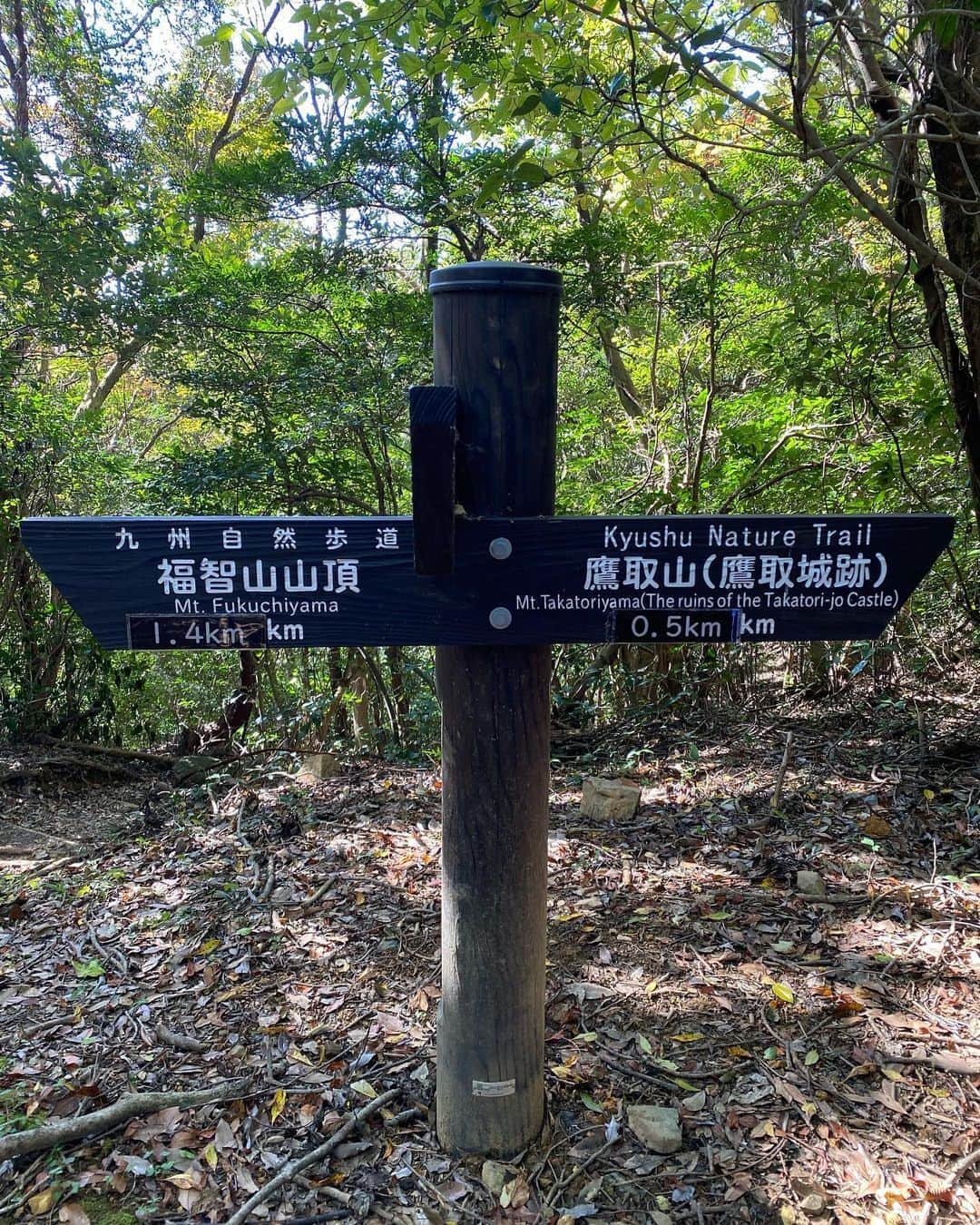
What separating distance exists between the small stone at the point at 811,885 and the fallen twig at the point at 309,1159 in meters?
1.75

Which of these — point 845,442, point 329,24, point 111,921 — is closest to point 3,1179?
point 111,921

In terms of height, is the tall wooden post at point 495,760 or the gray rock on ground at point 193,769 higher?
the tall wooden post at point 495,760

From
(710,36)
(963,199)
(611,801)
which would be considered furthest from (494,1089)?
(963,199)

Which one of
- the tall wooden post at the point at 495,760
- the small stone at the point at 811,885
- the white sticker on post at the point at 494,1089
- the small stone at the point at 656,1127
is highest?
the tall wooden post at the point at 495,760

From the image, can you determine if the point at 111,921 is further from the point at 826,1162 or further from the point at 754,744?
the point at 754,744

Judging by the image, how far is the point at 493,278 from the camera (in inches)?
70.8

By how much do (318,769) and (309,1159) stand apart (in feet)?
9.31

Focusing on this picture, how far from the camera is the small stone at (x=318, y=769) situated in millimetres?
4875

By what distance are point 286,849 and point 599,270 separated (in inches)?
165

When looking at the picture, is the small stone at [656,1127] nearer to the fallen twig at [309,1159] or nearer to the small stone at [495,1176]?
the small stone at [495,1176]

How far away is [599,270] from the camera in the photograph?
Result: 574cm

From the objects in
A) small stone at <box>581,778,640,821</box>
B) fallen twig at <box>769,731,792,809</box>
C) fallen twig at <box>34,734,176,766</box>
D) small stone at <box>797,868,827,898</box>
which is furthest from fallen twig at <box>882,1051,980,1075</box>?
fallen twig at <box>34,734,176,766</box>

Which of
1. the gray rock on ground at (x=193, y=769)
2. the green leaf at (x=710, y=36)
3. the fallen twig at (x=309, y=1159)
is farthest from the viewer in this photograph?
the gray rock on ground at (x=193, y=769)

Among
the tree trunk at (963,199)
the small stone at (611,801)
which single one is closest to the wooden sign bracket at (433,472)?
the tree trunk at (963,199)
